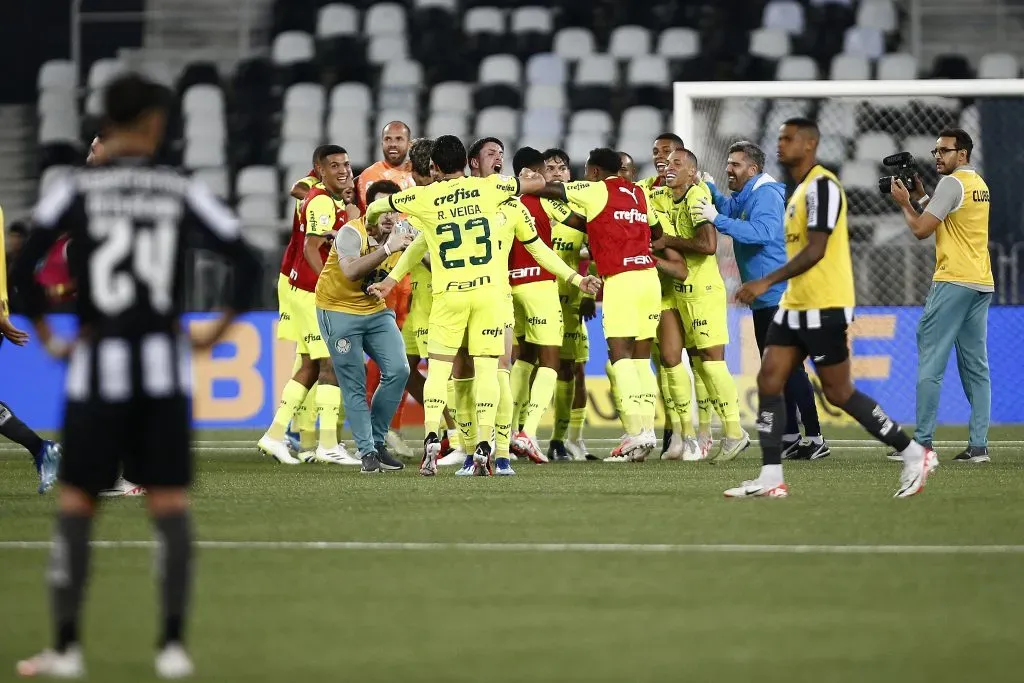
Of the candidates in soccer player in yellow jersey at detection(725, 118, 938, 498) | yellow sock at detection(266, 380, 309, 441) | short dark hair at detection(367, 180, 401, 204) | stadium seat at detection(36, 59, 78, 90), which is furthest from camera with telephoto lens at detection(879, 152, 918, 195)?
stadium seat at detection(36, 59, 78, 90)

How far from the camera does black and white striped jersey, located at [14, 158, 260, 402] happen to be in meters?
4.58

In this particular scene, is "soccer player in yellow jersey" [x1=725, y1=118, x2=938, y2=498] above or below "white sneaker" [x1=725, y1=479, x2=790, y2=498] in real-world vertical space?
above

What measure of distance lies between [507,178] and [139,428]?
614 cm

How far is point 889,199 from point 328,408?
9217 millimetres

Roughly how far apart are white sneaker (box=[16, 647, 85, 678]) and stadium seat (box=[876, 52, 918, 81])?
18.8m

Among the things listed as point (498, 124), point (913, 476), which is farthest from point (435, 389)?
point (498, 124)

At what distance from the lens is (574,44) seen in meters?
23.2

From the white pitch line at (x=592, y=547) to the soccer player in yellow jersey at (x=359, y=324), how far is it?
4147mm

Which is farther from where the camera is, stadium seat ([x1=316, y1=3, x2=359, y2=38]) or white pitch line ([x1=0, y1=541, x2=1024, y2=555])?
stadium seat ([x1=316, y1=3, x2=359, y2=38])

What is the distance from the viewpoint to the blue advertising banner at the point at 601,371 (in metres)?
16.6

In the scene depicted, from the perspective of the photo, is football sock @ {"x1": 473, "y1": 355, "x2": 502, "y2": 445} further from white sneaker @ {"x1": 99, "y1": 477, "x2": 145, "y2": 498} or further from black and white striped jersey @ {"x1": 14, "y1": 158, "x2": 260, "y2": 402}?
black and white striped jersey @ {"x1": 14, "y1": 158, "x2": 260, "y2": 402}

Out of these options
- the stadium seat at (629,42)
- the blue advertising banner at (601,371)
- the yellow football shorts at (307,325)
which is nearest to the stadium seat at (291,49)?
the stadium seat at (629,42)

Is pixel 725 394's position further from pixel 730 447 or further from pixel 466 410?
pixel 466 410

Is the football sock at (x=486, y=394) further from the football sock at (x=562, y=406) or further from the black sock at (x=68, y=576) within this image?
the black sock at (x=68, y=576)
